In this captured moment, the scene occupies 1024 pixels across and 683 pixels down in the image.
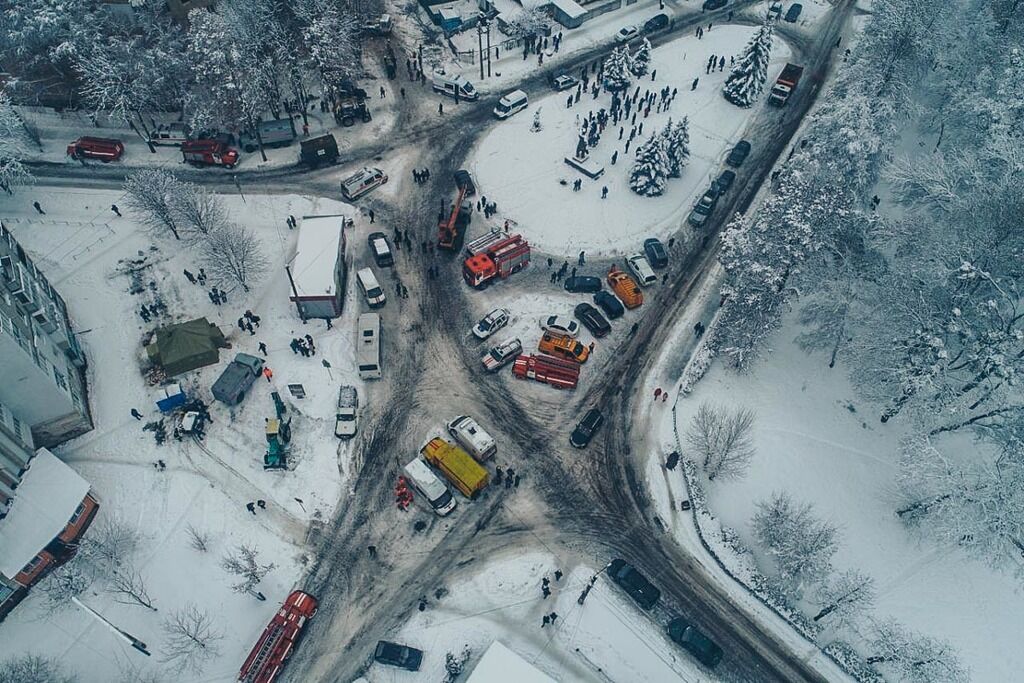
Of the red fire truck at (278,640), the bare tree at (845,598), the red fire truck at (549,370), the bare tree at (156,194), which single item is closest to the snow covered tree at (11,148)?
the bare tree at (156,194)

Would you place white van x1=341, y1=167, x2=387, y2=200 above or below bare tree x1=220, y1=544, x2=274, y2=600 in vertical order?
above

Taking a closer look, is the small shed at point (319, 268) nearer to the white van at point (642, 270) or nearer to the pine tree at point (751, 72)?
the white van at point (642, 270)

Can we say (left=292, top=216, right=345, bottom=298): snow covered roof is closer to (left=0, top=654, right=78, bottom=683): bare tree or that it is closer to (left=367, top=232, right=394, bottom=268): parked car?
(left=367, top=232, right=394, bottom=268): parked car

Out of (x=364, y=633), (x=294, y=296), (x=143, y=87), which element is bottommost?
(x=364, y=633)

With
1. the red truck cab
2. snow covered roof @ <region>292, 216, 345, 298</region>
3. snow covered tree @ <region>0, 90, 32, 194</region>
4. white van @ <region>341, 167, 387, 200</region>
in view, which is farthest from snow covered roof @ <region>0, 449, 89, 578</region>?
the red truck cab

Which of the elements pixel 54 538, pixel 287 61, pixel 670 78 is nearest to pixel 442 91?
pixel 287 61

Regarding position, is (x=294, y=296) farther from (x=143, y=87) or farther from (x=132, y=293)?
(x=143, y=87)
